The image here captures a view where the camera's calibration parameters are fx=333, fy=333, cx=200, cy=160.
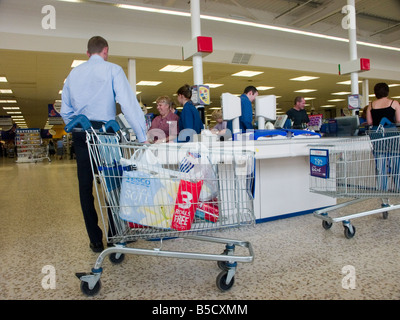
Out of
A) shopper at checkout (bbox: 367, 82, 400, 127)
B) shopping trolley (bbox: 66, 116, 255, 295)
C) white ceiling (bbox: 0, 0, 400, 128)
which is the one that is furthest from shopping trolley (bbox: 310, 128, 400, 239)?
white ceiling (bbox: 0, 0, 400, 128)

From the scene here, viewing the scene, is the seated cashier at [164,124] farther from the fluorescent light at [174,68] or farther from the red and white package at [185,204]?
the fluorescent light at [174,68]

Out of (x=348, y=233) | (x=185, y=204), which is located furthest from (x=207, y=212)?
(x=348, y=233)

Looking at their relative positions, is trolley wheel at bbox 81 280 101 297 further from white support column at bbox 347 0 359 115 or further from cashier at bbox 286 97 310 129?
white support column at bbox 347 0 359 115

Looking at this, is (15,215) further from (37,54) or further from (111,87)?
(37,54)

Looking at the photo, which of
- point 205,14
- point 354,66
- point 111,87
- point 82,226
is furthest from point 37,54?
point 354,66

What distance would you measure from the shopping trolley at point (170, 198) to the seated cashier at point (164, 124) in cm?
204

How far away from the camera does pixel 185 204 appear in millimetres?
1948

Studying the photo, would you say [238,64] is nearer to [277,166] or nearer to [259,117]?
[259,117]

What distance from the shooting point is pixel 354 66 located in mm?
6535

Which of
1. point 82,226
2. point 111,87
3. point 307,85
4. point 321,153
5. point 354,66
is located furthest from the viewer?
point 307,85

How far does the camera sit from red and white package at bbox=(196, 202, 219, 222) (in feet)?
6.61

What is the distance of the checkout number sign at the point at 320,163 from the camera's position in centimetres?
281
